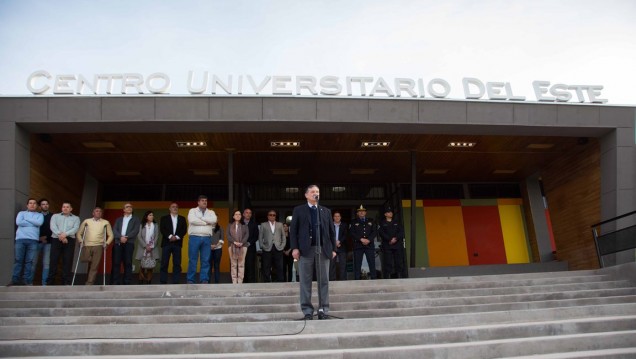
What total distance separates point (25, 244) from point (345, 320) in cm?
643

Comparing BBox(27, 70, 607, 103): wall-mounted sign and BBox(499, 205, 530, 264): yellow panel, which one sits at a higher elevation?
BBox(27, 70, 607, 103): wall-mounted sign

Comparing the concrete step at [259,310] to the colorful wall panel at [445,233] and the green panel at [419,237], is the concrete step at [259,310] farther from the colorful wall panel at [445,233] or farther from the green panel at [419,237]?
the colorful wall panel at [445,233]

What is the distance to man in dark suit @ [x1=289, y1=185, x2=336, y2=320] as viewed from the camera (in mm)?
7309

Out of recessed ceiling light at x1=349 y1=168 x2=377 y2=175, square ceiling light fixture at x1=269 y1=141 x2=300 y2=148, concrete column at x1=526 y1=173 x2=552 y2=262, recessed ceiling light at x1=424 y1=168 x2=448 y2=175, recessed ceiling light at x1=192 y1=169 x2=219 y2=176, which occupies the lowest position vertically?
concrete column at x1=526 y1=173 x2=552 y2=262

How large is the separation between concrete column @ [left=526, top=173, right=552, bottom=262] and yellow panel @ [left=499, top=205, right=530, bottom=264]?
430 mm

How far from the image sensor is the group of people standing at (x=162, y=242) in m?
10.6

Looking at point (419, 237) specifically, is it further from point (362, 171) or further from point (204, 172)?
point (204, 172)

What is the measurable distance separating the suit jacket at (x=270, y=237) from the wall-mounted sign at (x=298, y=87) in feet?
8.57

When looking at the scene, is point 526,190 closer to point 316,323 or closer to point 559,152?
point 559,152

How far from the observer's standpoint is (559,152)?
14891mm

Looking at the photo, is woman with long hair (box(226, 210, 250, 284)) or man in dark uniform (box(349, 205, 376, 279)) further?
man in dark uniform (box(349, 205, 376, 279))

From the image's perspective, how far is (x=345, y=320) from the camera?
22.4ft

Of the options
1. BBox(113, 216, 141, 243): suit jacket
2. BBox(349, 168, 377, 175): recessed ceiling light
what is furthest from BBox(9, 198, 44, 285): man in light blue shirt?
BBox(349, 168, 377, 175): recessed ceiling light

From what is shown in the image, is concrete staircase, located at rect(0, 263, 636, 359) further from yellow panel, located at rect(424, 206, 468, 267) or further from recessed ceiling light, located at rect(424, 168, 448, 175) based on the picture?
yellow panel, located at rect(424, 206, 468, 267)
